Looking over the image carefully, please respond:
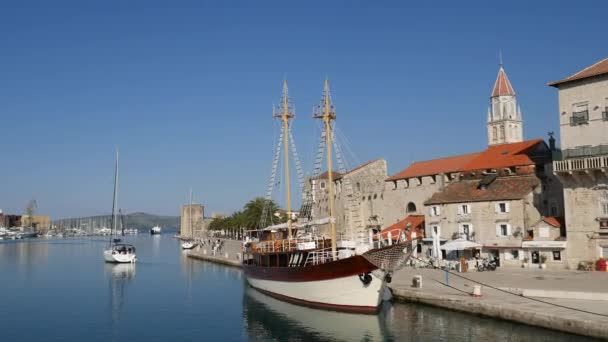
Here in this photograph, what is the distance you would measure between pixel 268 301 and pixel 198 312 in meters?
6.60

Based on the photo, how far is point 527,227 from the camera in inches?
1879

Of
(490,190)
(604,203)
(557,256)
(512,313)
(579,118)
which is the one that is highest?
(579,118)

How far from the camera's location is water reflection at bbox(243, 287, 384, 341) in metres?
31.0

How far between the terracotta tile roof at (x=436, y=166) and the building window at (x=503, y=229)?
40.1 ft

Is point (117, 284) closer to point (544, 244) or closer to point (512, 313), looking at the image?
point (544, 244)

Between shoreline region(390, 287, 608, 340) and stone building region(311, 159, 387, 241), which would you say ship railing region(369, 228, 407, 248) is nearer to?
shoreline region(390, 287, 608, 340)

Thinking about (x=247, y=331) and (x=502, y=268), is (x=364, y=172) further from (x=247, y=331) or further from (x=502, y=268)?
(x=247, y=331)

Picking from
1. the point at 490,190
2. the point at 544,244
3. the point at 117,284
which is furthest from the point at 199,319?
the point at 490,190

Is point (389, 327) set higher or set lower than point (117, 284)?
lower

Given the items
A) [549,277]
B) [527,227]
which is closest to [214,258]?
[527,227]

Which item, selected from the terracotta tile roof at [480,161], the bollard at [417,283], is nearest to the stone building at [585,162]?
the terracotta tile roof at [480,161]

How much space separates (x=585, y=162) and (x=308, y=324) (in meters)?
23.1

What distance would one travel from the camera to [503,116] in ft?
338

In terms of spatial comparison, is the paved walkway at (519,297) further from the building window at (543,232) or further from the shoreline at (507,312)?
the building window at (543,232)
